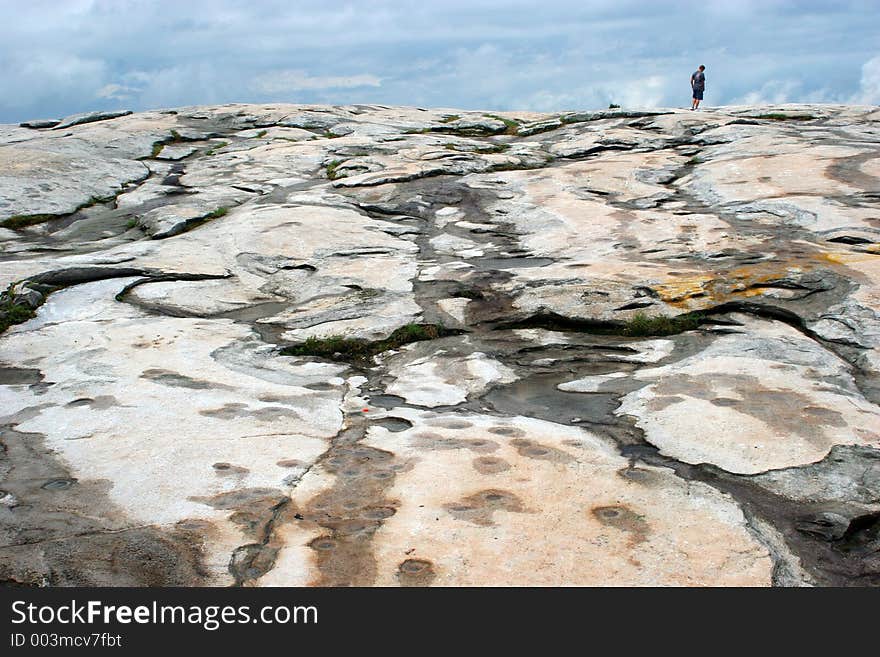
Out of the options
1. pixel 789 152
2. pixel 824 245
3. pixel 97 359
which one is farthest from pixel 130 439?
pixel 789 152

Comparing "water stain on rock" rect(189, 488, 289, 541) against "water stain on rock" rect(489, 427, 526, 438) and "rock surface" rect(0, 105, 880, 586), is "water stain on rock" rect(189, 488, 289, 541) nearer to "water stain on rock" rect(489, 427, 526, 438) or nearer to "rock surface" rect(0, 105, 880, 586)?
"rock surface" rect(0, 105, 880, 586)

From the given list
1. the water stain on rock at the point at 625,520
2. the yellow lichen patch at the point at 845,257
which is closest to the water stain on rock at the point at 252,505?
the water stain on rock at the point at 625,520

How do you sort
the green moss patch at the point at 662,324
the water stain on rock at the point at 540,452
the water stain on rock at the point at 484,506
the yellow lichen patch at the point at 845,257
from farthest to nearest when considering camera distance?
the yellow lichen patch at the point at 845,257, the green moss patch at the point at 662,324, the water stain on rock at the point at 540,452, the water stain on rock at the point at 484,506

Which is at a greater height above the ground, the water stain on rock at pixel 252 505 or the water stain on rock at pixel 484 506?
the water stain on rock at pixel 252 505

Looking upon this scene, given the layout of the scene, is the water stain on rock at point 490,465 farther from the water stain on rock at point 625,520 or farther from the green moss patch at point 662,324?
the green moss patch at point 662,324

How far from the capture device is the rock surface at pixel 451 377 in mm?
4449

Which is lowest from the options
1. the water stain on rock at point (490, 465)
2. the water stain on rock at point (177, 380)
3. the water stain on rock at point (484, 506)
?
the water stain on rock at point (490, 465)

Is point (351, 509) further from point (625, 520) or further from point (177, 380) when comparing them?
point (177, 380)

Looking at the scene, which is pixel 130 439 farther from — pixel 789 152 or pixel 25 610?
pixel 789 152

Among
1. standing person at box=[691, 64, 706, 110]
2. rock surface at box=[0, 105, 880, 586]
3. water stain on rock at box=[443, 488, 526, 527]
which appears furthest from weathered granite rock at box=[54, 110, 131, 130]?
water stain on rock at box=[443, 488, 526, 527]

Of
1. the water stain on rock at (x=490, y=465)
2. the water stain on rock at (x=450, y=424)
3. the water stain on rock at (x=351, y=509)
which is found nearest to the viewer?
the water stain on rock at (x=351, y=509)

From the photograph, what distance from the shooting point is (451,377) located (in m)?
7.80

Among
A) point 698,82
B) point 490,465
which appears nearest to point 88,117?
point 698,82

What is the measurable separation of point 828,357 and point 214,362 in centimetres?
653
